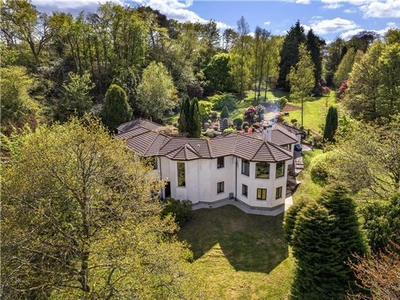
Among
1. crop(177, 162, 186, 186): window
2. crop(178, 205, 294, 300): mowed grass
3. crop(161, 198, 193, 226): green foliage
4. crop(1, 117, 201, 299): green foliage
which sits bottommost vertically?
crop(178, 205, 294, 300): mowed grass

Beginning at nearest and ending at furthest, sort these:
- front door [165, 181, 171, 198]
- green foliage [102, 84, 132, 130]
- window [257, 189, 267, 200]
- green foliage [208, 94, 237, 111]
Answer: window [257, 189, 267, 200] → front door [165, 181, 171, 198] → green foliage [102, 84, 132, 130] → green foliage [208, 94, 237, 111]

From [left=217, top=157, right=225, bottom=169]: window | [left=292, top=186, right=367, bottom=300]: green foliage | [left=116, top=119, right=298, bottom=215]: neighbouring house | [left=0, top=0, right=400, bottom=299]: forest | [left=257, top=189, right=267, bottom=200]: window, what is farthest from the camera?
[left=217, top=157, right=225, bottom=169]: window

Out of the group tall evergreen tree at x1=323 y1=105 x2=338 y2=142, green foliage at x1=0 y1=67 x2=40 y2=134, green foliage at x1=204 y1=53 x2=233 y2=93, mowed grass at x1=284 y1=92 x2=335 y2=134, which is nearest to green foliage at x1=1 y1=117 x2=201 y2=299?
green foliage at x1=0 y1=67 x2=40 y2=134

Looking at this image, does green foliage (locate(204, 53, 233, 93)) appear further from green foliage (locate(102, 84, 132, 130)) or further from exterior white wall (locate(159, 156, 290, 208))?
exterior white wall (locate(159, 156, 290, 208))

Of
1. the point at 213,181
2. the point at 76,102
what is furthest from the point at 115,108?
the point at 213,181

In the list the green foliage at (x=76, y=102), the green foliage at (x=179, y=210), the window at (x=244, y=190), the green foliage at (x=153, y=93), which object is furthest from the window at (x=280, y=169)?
the green foliage at (x=76, y=102)

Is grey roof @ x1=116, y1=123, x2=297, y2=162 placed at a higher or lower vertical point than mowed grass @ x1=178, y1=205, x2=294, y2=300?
higher
